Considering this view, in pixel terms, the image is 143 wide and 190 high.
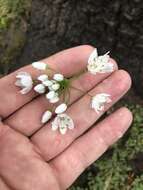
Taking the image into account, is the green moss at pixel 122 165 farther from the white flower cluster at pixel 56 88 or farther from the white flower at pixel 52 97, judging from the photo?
the white flower at pixel 52 97

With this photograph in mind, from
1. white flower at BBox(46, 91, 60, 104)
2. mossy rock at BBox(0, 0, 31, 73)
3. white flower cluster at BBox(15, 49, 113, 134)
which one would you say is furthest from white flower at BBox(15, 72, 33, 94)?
mossy rock at BBox(0, 0, 31, 73)

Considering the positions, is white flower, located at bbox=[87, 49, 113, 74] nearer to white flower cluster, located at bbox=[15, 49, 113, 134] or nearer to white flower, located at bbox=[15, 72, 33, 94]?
white flower cluster, located at bbox=[15, 49, 113, 134]

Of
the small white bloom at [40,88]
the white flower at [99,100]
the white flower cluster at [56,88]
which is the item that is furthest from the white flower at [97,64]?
the small white bloom at [40,88]

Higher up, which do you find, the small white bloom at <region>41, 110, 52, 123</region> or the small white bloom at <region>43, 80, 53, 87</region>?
the small white bloom at <region>43, 80, 53, 87</region>

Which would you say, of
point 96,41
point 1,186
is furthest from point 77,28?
point 1,186

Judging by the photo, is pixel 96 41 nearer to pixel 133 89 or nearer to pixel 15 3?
pixel 133 89
